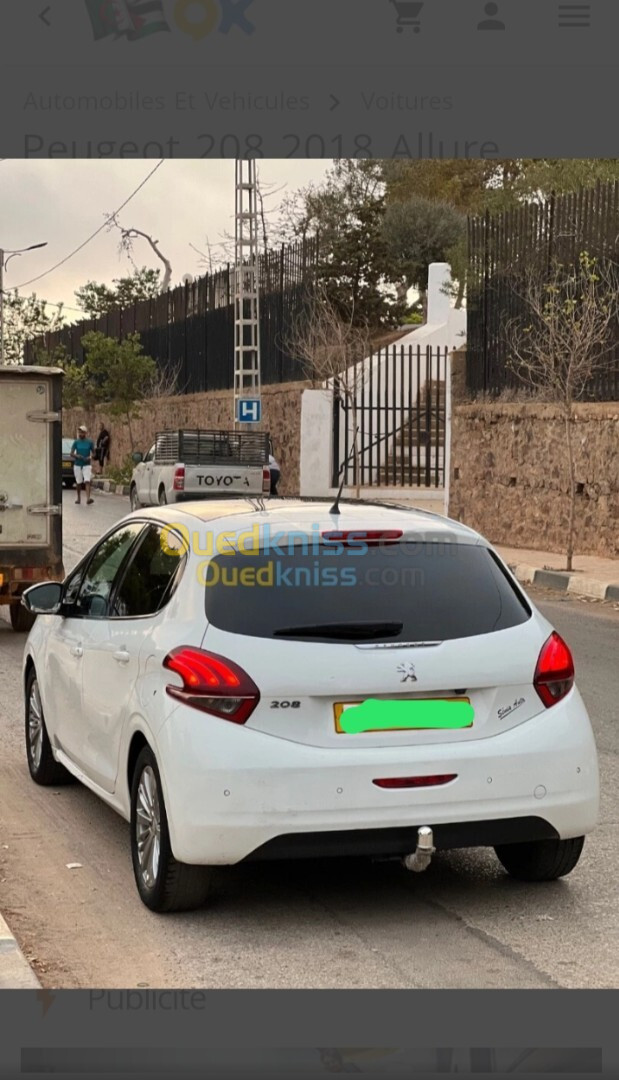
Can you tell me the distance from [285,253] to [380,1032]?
1488 inches

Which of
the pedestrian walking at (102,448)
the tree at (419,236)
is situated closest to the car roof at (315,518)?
the tree at (419,236)

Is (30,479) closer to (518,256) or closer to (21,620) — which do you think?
(21,620)

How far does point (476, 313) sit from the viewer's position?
25.6 m

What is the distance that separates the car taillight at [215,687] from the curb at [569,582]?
11.9m

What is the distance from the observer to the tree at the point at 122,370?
172 ft

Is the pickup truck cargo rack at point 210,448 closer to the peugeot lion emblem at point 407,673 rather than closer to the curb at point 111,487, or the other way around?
the curb at point 111,487

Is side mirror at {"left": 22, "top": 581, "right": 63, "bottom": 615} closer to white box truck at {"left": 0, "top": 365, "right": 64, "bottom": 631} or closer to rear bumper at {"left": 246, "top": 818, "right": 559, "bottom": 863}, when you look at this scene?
rear bumper at {"left": 246, "top": 818, "right": 559, "bottom": 863}

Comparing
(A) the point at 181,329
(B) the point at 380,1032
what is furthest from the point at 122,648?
(A) the point at 181,329

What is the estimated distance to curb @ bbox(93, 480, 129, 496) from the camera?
151 ft

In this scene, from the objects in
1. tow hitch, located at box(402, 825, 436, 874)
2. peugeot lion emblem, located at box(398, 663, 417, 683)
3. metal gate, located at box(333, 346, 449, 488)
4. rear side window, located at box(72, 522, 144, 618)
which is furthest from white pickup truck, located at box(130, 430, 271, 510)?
tow hitch, located at box(402, 825, 436, 874)

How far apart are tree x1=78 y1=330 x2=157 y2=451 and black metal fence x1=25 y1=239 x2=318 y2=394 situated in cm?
106

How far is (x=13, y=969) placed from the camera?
5.08 metres

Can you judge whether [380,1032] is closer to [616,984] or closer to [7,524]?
[616,984]

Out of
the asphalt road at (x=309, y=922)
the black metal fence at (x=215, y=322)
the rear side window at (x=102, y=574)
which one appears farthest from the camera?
the black metal fence at (x=215, y=322)
